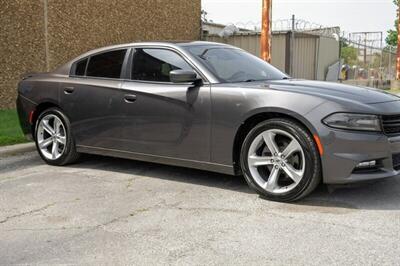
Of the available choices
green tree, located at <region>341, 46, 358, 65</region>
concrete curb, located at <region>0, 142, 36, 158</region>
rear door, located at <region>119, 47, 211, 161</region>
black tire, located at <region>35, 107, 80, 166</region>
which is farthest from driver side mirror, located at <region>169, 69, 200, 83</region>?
green tree, located at <region>341, 46, 358, 65</region>

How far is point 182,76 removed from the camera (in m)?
5.03

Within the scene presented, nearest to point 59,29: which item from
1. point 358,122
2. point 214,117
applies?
point 214,117

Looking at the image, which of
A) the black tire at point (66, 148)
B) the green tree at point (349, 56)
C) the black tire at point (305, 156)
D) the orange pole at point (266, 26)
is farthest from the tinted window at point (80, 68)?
the green tree at point (349, 56)

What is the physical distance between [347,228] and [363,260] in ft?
2.06

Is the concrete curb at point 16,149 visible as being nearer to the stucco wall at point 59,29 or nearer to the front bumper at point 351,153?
the stucco wall at point 59,29

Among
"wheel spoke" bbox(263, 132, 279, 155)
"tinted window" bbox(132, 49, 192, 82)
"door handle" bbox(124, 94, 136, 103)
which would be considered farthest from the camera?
"door handle" bbox(124, 94, 136, 103)

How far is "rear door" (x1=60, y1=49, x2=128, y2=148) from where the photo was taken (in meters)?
5.88

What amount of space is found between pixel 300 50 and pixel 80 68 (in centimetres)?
1280

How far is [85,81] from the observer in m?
6.22

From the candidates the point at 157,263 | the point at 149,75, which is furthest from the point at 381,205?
the point at 149,75

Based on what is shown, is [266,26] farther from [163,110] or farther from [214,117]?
[214,117]

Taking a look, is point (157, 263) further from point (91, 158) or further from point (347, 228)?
point (91, 158)

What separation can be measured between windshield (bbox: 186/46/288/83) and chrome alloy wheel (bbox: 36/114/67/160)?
6.84ft

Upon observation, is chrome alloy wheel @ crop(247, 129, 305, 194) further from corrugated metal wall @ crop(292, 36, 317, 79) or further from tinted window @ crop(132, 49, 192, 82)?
corrugated metal wall @ crop(292, 36, 317, 79)
